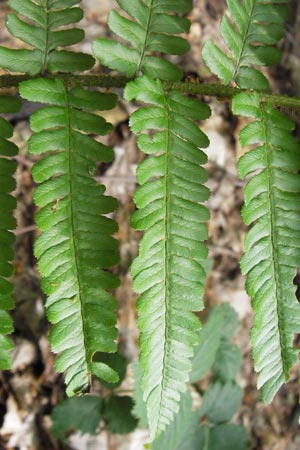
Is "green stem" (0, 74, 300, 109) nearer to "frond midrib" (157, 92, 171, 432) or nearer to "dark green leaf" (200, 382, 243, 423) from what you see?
"frond midrib" (157, 92, 171, 432)

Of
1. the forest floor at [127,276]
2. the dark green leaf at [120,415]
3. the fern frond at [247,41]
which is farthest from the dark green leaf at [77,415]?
the fern frond at [247,41]

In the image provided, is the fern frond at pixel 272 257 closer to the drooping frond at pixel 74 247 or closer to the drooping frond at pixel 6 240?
the drooping frond at pixel 74 247

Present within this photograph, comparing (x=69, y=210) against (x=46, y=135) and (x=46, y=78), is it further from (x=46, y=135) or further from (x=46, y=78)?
(x=46, y=78)

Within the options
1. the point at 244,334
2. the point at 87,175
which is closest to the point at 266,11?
the point at 87,175

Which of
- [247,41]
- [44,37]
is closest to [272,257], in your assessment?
[247,41]

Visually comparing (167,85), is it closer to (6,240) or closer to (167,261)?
(167,261)

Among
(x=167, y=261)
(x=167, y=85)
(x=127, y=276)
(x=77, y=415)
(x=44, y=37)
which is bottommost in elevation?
(x=77, y=415)
